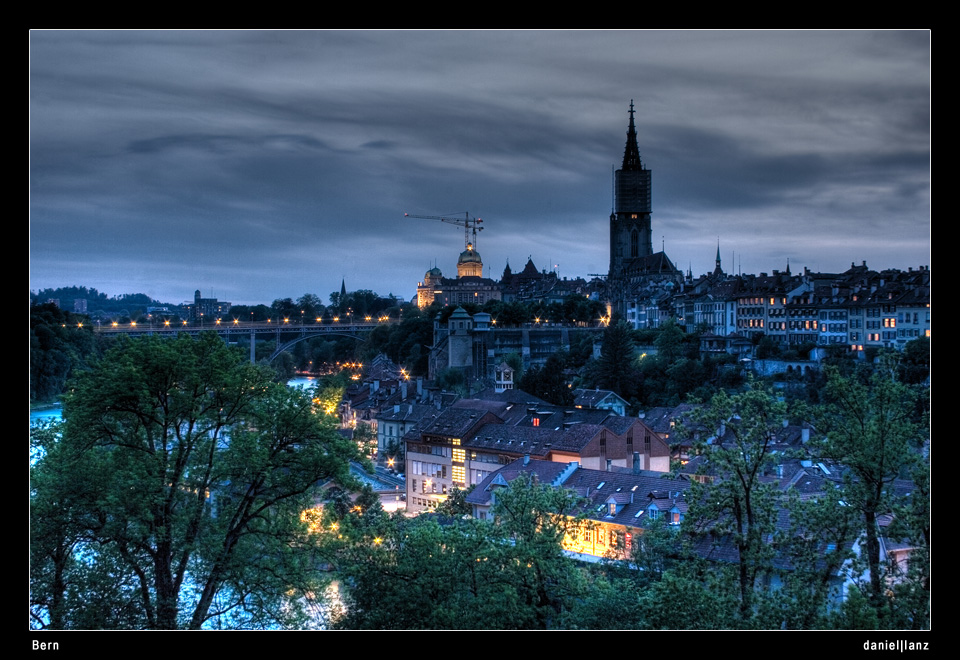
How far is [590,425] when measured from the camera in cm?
2567

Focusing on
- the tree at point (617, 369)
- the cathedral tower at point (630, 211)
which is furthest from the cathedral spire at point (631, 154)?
the tree at point (617, 369)

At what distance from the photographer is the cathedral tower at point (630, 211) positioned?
73188mm

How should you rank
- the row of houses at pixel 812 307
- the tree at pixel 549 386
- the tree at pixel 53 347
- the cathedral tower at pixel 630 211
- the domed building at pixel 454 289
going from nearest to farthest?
the tree at pixel 53 347 < the row of houses at pixel 812 307 < the tree at pixel 549 386 < the cathedral tower at pixel 630 211 < the domed building at pixel 454 289

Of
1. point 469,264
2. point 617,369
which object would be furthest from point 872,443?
point 469,264

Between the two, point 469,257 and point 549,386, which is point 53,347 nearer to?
point 549,386

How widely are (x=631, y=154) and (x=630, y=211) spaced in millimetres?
4831

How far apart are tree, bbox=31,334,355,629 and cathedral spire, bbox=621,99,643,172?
6788cm

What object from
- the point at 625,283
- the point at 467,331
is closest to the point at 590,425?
the point at 467,331

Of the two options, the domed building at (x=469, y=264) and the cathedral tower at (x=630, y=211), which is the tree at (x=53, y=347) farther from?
the domed building at (x=469, y=264)

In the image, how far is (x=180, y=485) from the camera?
9844 millimetres

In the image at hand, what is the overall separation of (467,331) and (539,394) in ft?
49.3

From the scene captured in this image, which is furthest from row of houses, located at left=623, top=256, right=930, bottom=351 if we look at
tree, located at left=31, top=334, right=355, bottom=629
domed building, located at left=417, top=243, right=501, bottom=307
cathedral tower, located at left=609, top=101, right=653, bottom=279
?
domed building, located at left=417, top=243, right=501, bottom=307

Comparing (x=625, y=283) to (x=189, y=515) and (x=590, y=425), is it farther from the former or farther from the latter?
(x=189, y=515)
